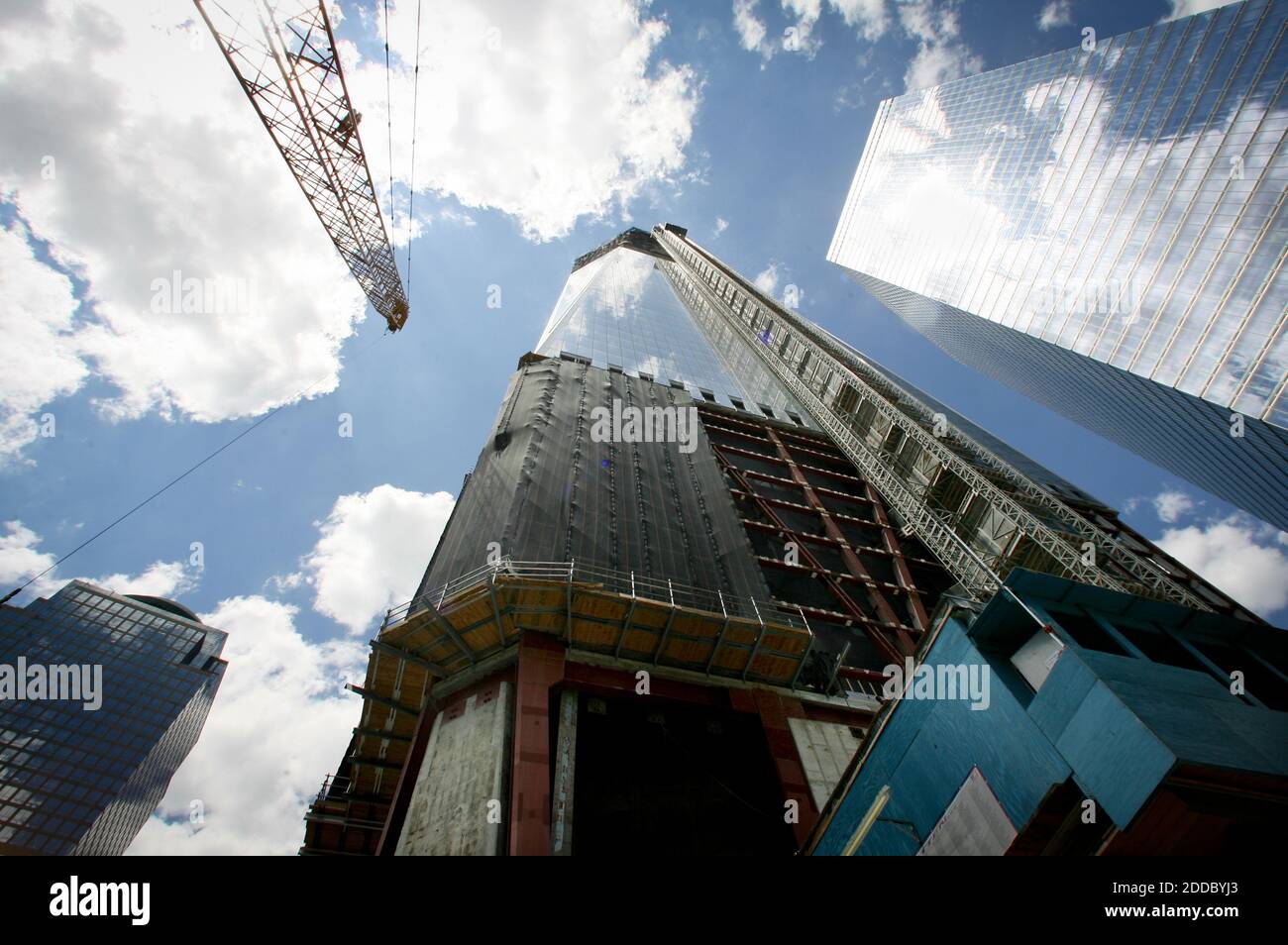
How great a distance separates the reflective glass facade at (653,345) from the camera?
162ft

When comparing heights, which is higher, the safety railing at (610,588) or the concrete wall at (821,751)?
the safety railing at (610,588)

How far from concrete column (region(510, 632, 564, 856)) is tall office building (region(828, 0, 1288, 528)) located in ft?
154

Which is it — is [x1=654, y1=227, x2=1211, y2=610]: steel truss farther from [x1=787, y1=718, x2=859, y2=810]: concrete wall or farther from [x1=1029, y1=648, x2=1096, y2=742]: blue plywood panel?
[x1=1029, y1=648, x2=1096, y2=742]: blue plywood panel

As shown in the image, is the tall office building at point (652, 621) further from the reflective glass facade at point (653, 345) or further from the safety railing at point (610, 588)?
the reflective glass facade at point (653, 345)

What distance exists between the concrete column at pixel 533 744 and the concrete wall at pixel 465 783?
0.37 m

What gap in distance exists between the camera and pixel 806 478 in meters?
40.5

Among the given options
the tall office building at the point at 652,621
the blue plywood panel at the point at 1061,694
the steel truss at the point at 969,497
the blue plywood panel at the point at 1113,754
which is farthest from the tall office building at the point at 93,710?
the blue plywood panel at the point at 1113,754

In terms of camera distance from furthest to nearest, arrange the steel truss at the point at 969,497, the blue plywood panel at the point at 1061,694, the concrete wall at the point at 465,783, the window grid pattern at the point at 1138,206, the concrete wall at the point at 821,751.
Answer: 1. the window grid pattern at the point at 1138,206
2. the steel truss at the point at 969,497
3. the concrete wall at the point at 821,751
4. the concrete wall at the point at 465,783
5. the blue plywood panel at the point at 1061,694

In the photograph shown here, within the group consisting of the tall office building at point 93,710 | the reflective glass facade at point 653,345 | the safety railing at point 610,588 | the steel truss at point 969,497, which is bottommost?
the tall office building at point 93,710

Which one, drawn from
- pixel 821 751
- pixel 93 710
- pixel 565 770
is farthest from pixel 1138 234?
pixel 93 710

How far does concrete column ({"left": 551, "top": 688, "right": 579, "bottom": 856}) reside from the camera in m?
14.7

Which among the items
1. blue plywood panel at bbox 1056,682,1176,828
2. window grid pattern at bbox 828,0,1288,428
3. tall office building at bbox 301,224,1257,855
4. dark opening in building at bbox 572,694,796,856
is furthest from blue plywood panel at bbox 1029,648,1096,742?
window grid pattern at bbox 828,0,1288,428

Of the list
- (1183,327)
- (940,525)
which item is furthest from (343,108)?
(1183,327)

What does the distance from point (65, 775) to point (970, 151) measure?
16456 cm
